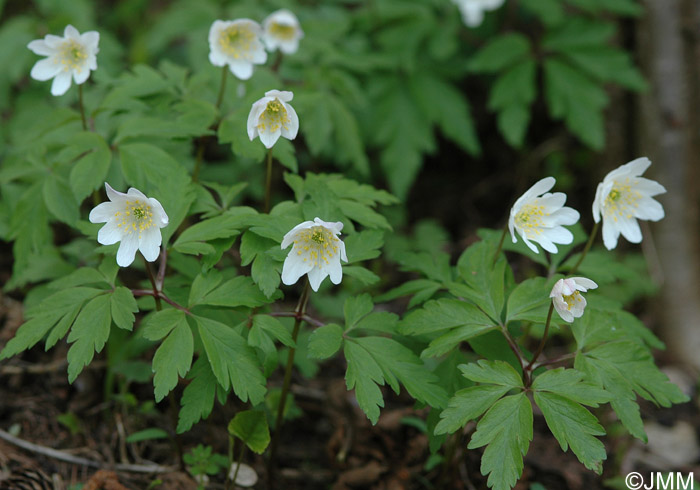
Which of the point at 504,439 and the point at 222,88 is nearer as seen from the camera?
the point at 504,439

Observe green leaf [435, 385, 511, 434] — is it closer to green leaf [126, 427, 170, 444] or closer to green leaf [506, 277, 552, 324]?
green leaf [506, 277, 552, 324]

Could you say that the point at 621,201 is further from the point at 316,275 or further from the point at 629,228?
the point at 316,275

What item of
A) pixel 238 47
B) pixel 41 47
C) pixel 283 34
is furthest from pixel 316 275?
pixel 283 34

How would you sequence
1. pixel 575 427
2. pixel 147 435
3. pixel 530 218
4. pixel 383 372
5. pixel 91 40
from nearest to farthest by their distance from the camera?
1. pixel 575 427
2. pixel 383 372
3. pixel 530 218
4. pixel 91 40
5. pixel 147 435

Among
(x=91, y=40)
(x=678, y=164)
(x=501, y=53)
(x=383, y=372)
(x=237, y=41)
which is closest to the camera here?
(x=383, y=372)

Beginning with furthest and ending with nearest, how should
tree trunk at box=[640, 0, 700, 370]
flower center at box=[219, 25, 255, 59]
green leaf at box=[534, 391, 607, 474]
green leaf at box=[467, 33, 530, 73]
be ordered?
green leaf at box=[467, 33, 530, 73] < tree trunk at box=[640, 0, 700, 370] < flower center at box=[219, 25, 255, 59] < green leaf at box=[534, 391, 607, 474]

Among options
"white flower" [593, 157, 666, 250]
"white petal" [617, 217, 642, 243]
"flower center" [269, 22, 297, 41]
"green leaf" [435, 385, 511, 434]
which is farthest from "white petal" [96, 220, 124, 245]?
"white petal" [617, 217, 642, 243]
